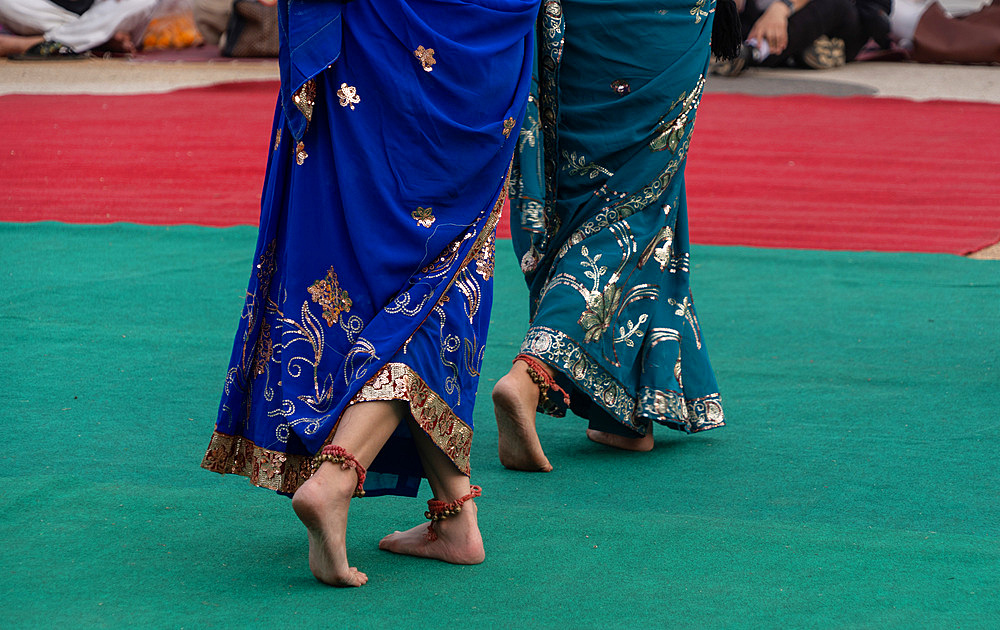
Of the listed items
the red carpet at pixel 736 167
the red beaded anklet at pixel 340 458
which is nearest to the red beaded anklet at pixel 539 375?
the red beaded anklet at pixel 340 458

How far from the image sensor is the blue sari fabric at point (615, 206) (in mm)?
2307

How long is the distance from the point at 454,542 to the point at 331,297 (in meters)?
0.42

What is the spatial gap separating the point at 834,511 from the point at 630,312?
586mm

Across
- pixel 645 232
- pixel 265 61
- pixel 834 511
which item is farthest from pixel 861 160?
pixel 265 61

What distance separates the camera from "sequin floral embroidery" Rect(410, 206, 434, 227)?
172 cm

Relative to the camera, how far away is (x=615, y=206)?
2.38 meters

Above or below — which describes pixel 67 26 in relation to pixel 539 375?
above

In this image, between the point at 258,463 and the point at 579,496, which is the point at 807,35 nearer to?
the point at 579,496

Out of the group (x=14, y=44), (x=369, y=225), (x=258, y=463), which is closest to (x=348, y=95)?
(x=369, y=225)

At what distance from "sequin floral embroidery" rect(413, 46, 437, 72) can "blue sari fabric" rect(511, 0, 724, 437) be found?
0.63 metres

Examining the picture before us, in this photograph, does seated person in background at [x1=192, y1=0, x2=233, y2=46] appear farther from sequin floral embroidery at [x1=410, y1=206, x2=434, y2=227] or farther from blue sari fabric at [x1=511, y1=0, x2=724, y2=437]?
sequin floral embroidery at [x1=410, y1=206, x2=434, y2=227]

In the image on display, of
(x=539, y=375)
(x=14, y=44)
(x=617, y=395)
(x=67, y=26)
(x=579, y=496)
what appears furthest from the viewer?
(x=67, y=26)

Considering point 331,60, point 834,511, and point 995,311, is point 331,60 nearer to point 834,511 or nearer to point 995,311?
point 834,511

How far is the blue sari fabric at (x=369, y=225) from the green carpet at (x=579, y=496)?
200 mm
